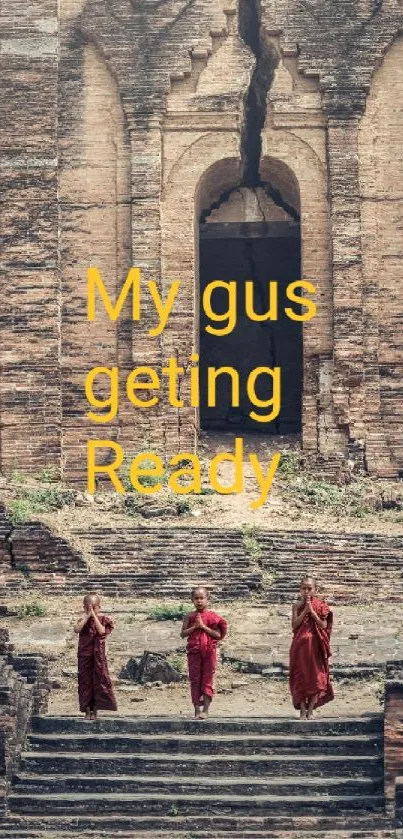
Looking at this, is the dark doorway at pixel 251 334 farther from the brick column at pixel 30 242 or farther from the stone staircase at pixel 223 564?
the stone staircase at pixel 223 564

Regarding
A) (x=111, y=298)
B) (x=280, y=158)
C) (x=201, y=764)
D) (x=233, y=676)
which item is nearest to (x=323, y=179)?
(x=280, y=158)

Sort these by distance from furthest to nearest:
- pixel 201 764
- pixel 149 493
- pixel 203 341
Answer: pixel 203 341 → pixel 149 493 → pixel 201 764

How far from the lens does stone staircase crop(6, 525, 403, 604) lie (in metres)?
22.1

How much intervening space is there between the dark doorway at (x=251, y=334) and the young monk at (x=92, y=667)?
1280 centimetres

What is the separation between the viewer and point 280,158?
2631 cm

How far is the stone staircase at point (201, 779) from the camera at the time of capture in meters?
15.9

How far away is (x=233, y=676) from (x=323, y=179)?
8.98 meters

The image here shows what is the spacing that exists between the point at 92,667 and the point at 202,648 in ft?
3.03

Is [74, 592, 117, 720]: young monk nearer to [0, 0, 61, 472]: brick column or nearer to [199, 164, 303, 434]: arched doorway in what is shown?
[0, 0, 61, 472]: brick column

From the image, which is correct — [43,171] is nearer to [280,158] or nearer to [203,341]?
[280,158]

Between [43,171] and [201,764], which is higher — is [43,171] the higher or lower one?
the higher one

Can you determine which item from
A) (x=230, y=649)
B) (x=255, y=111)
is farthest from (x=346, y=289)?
(x=230, y=649)

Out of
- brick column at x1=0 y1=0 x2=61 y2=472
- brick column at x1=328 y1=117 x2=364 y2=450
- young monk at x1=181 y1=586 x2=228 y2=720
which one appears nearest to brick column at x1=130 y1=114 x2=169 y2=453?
brick column at x1=0 y1=0 x2=61 y2=472

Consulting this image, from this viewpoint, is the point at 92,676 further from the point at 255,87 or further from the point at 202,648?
the point at 255,87
